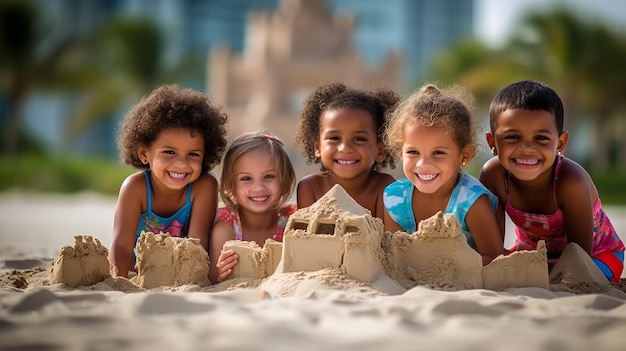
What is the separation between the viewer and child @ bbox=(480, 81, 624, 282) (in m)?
4.32

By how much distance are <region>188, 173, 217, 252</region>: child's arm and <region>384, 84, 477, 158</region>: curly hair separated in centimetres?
121

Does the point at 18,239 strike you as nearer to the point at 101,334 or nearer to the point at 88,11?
the point at 101,334

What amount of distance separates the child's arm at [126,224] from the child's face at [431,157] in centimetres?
177

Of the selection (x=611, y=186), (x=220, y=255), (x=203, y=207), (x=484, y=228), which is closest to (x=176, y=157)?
(x=203, y=207)

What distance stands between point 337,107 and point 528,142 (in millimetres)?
1325

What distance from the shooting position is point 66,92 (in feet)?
84.2

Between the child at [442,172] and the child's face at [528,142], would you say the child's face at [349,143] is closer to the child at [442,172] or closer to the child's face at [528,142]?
the child at [442,172]

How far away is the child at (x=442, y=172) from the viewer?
414 cm

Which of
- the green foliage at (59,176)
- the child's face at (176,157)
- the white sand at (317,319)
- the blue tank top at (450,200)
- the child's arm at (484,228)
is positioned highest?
the green foliage at (59,176)

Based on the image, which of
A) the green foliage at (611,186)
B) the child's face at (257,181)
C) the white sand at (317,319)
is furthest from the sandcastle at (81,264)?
the green foliage at (611,186)

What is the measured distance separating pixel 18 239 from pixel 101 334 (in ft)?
20.8

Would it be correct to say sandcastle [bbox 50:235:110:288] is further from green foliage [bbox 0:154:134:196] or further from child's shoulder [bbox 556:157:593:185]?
green foliage [bbox 0:154:134:196]

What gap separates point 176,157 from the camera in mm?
4711

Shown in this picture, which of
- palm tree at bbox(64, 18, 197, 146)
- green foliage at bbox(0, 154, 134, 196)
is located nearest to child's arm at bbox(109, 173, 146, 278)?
green foliage at bbox(0, 154, 134, 196)
